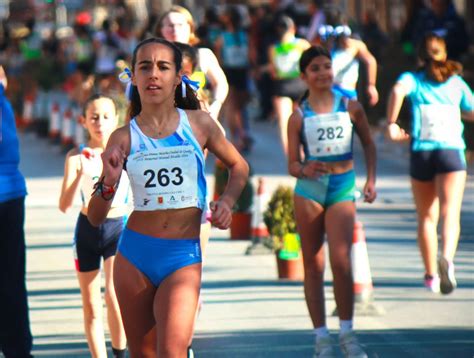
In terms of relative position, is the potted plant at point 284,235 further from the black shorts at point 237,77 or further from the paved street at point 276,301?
the black shorts at point 237,77

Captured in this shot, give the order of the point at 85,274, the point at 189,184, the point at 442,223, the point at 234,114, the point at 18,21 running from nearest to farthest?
the point at 189,184
the point at 85,274
the point at 442,223
the point at 234,114
the point at 18,21

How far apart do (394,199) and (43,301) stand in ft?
21.4

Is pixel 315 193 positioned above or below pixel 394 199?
above

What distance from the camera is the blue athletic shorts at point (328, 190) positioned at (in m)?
8.65

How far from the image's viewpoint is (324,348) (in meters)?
8.54

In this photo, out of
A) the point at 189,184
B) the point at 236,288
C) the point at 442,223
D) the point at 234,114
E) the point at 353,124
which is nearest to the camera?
the point at 189,184

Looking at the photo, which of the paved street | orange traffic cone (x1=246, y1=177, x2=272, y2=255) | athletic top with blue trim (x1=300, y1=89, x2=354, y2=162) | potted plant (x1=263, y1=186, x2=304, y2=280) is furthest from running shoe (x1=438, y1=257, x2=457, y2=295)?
orange traffic cone (x1=246, y1=177, x2=272, y2=255)

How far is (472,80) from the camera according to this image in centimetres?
1950

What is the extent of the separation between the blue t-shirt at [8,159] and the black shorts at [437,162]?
3533 mm

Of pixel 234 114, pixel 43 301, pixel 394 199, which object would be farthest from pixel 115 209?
pixel 234 114

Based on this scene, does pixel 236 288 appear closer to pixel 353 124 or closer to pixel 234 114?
pixel 353 124

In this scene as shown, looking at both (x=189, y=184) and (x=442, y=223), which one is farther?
(x=442, y=223)

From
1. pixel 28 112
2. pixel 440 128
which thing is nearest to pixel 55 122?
pixel 28 112

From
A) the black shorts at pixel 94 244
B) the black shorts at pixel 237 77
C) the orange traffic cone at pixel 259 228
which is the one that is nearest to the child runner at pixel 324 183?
the black shorts at pixel 94 244
